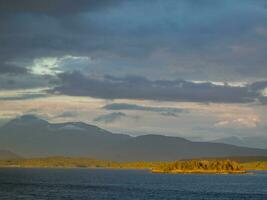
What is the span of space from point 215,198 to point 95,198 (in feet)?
103

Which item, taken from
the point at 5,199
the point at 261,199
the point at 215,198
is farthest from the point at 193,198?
the point at 5,199

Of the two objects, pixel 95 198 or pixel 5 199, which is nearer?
pixel 5 199

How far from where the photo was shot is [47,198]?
13050cm

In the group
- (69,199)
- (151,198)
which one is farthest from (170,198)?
(69,199)

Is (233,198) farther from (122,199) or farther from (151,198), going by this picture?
(122,199)

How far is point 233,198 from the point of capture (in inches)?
5723

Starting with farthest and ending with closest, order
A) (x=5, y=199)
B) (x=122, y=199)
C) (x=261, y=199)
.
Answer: (x=261, y=199) → (x=122, y=199) → (x=5, y=199)

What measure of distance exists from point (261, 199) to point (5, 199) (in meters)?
63.2

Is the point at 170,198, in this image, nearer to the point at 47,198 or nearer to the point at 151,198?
the point at 151,198

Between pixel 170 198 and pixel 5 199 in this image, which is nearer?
pixel 5 199

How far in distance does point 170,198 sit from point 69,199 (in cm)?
2762

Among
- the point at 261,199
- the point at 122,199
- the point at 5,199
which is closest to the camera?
the point at 5,199

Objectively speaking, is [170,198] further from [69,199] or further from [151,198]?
[69,199]

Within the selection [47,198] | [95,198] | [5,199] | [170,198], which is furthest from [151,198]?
[5,199]
